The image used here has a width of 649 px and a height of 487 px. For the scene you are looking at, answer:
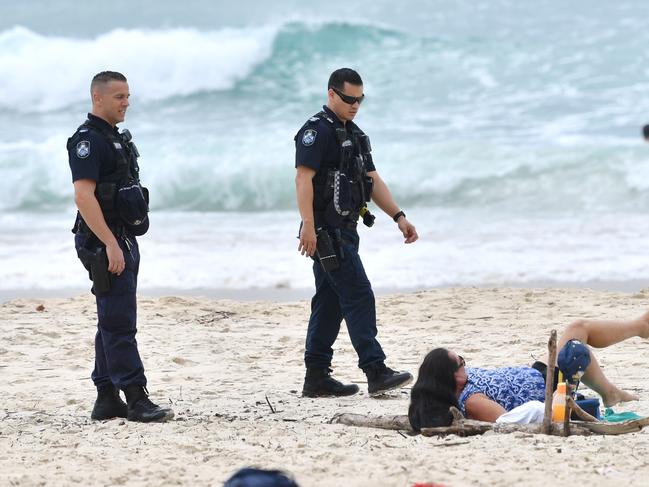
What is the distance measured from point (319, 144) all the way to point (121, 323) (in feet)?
4.58

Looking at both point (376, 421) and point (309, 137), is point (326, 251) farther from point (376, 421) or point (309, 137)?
point (376, 421)

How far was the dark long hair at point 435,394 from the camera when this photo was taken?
5559 millimetres

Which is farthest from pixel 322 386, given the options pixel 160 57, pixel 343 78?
pixel 160 57

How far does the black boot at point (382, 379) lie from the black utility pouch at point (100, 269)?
1.55 metres

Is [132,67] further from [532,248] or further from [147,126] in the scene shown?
[532,248]

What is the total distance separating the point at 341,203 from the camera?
6.40m

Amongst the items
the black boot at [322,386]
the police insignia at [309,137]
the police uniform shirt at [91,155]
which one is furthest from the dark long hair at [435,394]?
the police uniform shirt at [91,155]

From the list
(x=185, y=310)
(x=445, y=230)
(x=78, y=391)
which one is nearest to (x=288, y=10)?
(x=445, y=230)

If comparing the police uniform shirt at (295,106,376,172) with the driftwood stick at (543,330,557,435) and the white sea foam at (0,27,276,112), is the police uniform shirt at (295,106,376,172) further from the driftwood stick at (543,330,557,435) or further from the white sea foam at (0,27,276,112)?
the white sea foam at (0,27,276,112)

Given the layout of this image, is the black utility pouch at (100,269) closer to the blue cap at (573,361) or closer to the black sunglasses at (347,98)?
the black sunglasses at (347,98)

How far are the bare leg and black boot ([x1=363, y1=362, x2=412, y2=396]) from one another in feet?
3.24

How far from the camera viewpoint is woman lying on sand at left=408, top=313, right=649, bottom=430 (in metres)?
5.59

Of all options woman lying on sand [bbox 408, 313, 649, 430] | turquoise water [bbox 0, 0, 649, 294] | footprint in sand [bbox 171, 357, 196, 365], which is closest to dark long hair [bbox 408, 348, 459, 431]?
woman lying on sand [bbox 408, 313, 649, 430]

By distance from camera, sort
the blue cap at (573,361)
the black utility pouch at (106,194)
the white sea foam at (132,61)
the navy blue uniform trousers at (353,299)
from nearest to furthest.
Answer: the blue cap at (573,361) < the black utility pouch at (106,194) < the navy blue uniform trousers at (353,299) < the white sea foam at (132,61)
